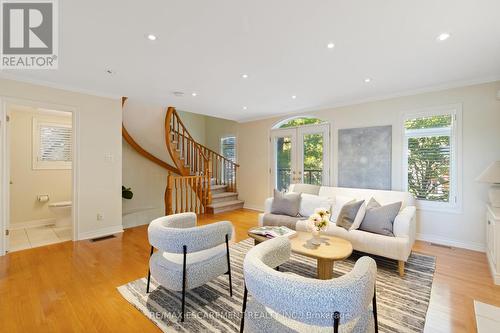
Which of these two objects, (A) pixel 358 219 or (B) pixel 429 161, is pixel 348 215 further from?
(B) pixel 429 161

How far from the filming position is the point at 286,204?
12.9ft

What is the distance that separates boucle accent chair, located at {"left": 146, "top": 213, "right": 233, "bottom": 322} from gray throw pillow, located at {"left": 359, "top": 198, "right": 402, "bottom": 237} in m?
1.94

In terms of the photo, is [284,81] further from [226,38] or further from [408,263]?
[408,263]

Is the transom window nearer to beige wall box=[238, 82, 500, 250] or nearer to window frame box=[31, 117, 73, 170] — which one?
beige wall box=[238, 82, 500, 250]

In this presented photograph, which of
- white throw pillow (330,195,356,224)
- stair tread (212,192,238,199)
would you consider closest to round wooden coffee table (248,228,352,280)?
white throw pillow (330,195,356,224)

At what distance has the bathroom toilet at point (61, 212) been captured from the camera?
14.3 ft

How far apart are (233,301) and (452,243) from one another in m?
3.60

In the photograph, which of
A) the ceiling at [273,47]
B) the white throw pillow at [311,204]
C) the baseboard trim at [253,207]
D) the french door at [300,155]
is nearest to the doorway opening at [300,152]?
the french door at [300,155]

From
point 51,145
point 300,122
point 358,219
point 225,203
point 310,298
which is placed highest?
point 300,122

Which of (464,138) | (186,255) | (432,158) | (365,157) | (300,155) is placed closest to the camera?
(186,255)

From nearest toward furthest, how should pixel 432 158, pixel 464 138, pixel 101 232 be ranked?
pixel 464 138 → pixel 432 158 → pixel 101 232

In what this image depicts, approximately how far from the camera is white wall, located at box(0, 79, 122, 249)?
12.1ft

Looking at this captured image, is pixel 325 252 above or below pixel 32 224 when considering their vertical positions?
above

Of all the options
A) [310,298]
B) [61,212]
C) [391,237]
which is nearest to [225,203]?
[61,212]
